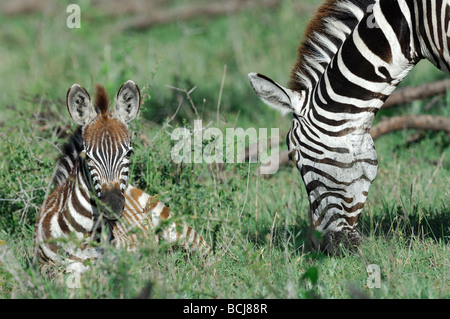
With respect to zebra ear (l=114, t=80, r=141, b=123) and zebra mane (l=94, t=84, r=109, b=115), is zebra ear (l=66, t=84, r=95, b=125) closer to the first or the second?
zebra mane (l=94, t=84, r=109, b=115)

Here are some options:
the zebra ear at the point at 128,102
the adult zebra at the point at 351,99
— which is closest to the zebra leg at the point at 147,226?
the zebra ear at the point at 128,102

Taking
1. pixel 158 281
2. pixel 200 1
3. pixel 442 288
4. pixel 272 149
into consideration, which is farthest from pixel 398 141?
pixel 200 1

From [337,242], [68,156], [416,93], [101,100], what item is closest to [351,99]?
[337,242]

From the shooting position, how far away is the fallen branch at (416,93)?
28.8 feet

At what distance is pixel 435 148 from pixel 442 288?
169 inches

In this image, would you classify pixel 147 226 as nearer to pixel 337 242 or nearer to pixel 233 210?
pixel 233 210

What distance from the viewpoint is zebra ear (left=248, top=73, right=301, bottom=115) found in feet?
15.9

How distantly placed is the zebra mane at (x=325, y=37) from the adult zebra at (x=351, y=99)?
0.56 feet

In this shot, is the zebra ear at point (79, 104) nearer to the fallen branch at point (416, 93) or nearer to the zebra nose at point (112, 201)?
the zebra nose at point (112, 201)

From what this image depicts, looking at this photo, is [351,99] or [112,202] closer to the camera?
[112,202]

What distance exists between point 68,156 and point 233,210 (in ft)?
5.64

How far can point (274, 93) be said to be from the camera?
16.1 ft

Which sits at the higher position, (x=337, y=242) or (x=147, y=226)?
(x=147, y=226)

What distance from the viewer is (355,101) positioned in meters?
4.93
